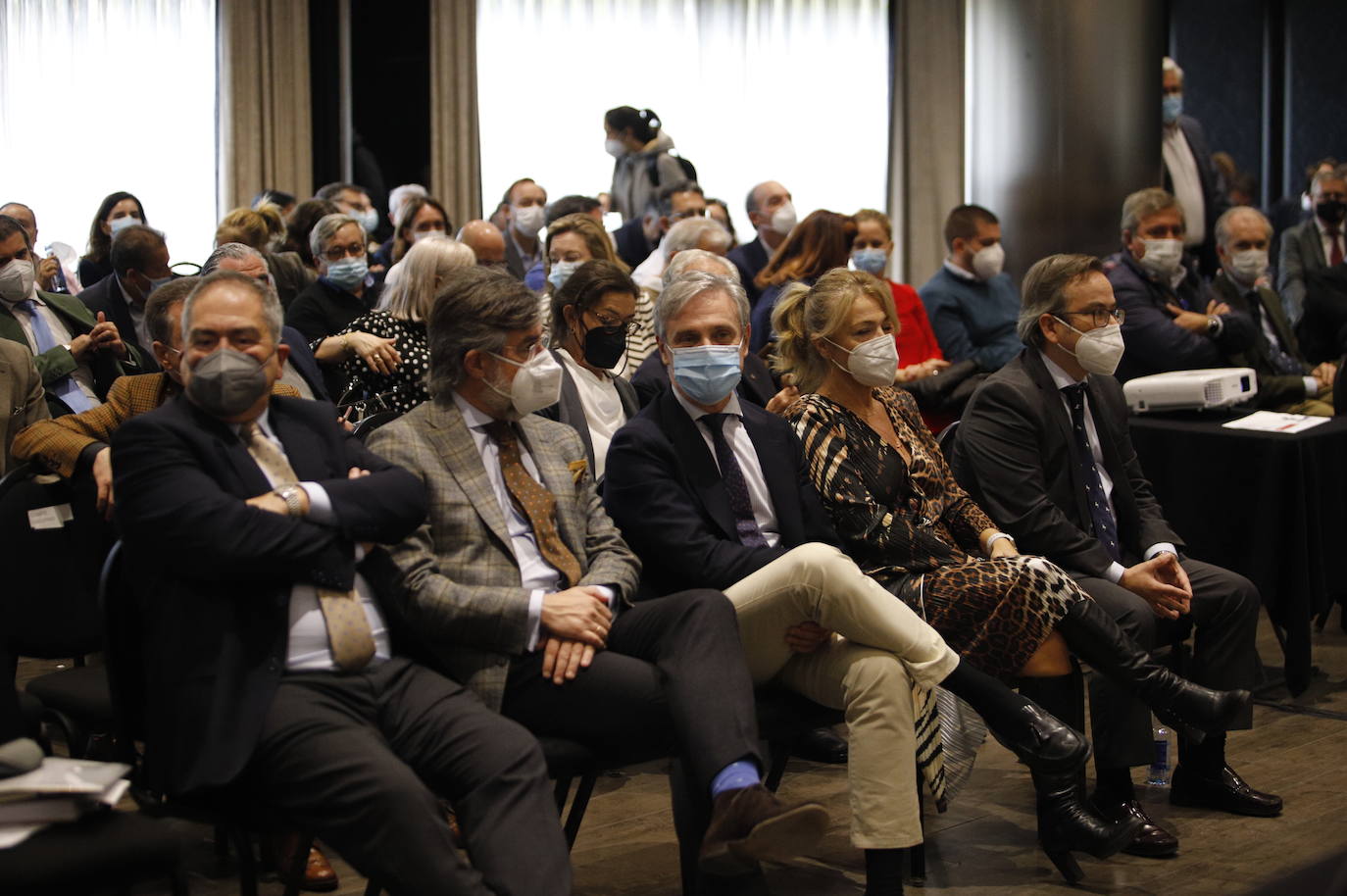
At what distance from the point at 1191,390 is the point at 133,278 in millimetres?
3429

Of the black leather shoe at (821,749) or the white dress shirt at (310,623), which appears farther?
the black leather shoe at (821,749)

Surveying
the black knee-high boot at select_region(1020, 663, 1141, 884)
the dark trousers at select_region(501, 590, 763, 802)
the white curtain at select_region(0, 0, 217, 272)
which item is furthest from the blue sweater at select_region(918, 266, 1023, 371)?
the white curtain at select_region(0, 0, 217, 272)

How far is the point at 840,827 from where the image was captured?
11.8ft

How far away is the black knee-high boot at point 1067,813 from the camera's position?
3.18m

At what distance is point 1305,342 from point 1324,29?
6.58 meters

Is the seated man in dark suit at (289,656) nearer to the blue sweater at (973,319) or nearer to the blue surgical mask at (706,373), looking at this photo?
the blue surgical mask at (706,373)

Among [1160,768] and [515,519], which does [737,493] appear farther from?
[1160,768]

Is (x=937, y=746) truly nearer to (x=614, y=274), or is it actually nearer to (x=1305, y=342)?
(x=614, y=274)

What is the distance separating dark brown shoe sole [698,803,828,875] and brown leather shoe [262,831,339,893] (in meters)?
1.02

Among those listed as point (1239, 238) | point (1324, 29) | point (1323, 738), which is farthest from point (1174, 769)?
point (1324, 29)

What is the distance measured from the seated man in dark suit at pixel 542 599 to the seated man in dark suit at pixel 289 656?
0.14 metres

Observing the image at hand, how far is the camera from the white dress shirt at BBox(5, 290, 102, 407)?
4.37m

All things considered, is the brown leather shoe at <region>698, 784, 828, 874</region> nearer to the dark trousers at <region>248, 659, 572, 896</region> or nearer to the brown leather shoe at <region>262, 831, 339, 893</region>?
the dark trousers at <region>248, 659, 572, 896</region>

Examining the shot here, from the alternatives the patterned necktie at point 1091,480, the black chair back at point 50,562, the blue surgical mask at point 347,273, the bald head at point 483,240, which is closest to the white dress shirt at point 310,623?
the black chair back at point 50,562
